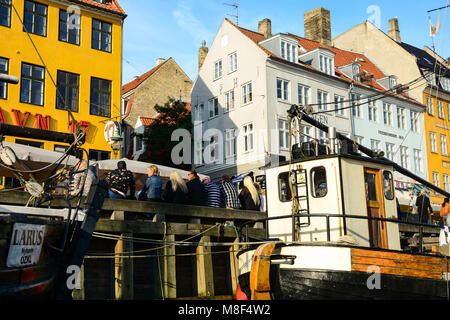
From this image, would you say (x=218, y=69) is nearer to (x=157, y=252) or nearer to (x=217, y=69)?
(x=217, y=69)

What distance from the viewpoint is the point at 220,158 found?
33656mm

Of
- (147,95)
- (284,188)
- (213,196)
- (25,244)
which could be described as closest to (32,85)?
(213,196)

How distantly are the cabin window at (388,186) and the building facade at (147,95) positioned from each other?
30.9m

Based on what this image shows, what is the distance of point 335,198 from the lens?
11.5 metres

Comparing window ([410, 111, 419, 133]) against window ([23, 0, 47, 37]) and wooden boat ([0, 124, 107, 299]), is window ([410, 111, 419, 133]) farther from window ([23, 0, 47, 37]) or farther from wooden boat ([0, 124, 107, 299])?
wooden boat ([0, 124, 107, 299])

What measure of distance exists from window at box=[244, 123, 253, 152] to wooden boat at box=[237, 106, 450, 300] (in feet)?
59.3

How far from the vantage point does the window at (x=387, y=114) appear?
39.1 meters

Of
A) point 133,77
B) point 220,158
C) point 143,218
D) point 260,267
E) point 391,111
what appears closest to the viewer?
point 260,267

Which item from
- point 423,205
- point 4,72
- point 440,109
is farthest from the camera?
point 440,109

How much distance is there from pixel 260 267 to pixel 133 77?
42.7m

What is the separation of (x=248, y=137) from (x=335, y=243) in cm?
2180

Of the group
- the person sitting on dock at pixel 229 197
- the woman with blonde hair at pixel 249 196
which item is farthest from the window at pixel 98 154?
the person sitting on dock at pixel 229 197

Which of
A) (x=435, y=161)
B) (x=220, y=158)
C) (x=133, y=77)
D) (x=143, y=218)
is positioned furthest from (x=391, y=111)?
(x=143, y=218)
